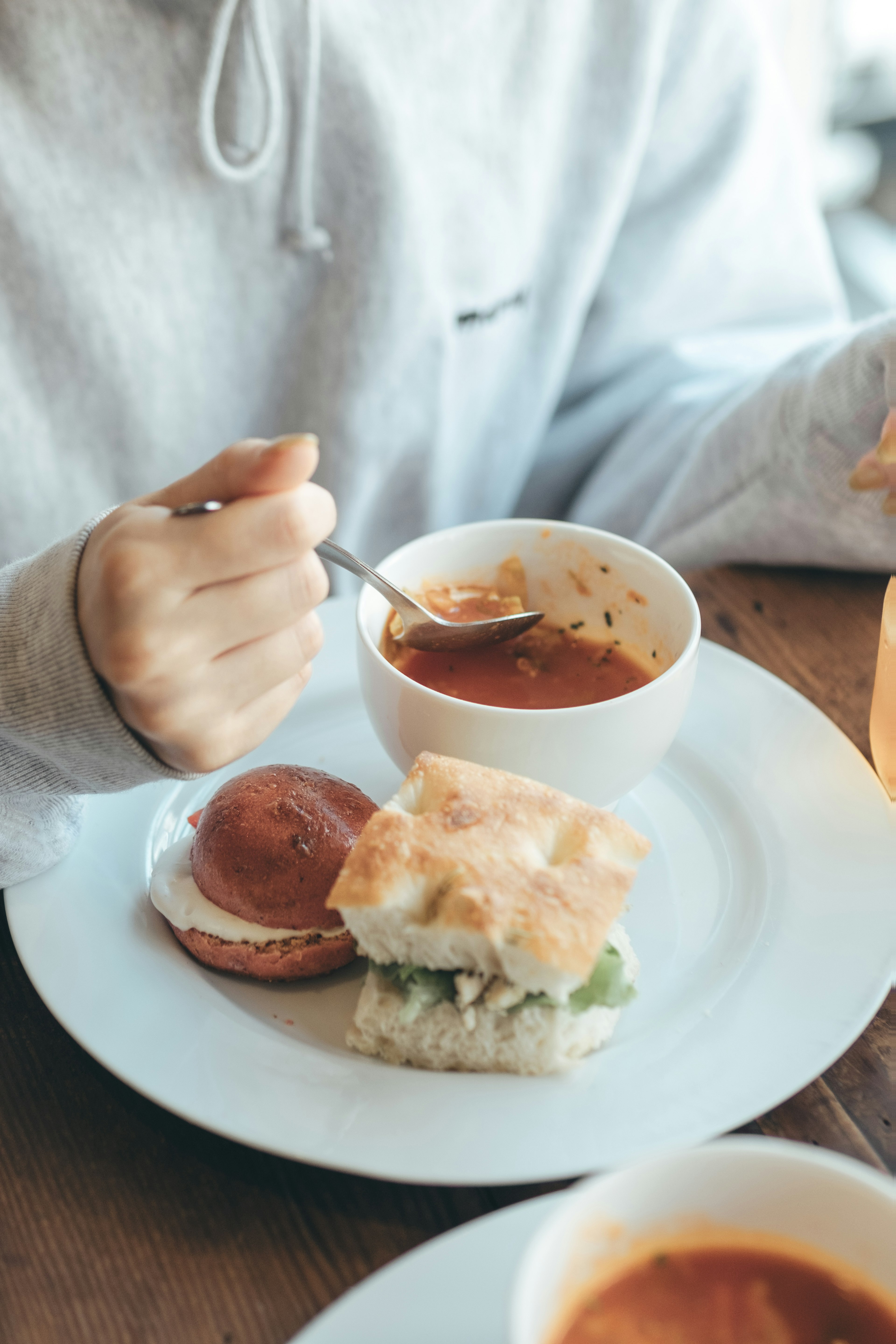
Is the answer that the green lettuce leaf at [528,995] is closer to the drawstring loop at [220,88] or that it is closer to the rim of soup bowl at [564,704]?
the rim of soup bowl at [564,704]

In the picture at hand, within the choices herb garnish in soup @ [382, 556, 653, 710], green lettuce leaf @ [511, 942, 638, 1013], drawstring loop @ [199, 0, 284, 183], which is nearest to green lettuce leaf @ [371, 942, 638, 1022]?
green lettuce leaf @ [511, 942, 638, 1013]

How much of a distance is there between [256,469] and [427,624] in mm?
429

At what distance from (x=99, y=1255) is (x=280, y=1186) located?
0.46 ft

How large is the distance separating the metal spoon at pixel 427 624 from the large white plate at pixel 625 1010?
0.56 ft

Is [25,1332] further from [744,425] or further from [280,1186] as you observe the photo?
[744,425]

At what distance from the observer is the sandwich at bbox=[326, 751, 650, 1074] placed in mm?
769

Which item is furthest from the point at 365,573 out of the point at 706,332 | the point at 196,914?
the point at 706,332

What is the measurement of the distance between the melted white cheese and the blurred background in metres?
3.95

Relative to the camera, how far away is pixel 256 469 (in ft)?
2.66

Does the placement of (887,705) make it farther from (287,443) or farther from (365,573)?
(287,443)

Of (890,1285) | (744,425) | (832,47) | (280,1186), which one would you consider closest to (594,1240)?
(890,1285)

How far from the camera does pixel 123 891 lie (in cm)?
100

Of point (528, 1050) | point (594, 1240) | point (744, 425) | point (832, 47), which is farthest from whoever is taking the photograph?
point (832, 47)

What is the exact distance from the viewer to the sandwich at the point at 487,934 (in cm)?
77
